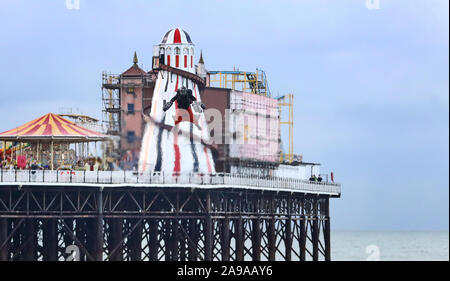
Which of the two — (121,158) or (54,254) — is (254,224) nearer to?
(54,254)

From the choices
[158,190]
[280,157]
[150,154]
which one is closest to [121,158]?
[150,154]

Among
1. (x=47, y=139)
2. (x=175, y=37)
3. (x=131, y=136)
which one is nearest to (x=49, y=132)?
(x=47, y=139)

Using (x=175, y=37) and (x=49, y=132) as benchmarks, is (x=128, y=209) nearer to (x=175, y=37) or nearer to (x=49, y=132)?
(x=49, y=132)

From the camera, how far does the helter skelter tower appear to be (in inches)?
4070

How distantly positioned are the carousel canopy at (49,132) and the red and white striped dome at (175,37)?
1224 centimetres

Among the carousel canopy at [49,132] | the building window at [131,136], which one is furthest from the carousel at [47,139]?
the building window at [131,136]

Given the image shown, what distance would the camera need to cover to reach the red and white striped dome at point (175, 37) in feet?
375

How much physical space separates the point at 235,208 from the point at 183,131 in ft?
30.9

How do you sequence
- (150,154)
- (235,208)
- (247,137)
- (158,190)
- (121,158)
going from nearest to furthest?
(121,158) → (150,154) → (158,190) → (235,208) → (247,137)

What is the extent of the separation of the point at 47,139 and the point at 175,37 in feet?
51.3

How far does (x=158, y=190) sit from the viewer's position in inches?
4146

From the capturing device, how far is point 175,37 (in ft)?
375

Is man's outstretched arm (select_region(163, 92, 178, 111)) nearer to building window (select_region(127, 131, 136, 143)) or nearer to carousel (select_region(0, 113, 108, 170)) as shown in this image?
carousel (select_region(0, 113, 108, 170))

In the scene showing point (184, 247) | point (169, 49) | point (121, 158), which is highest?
point (169, 49)
